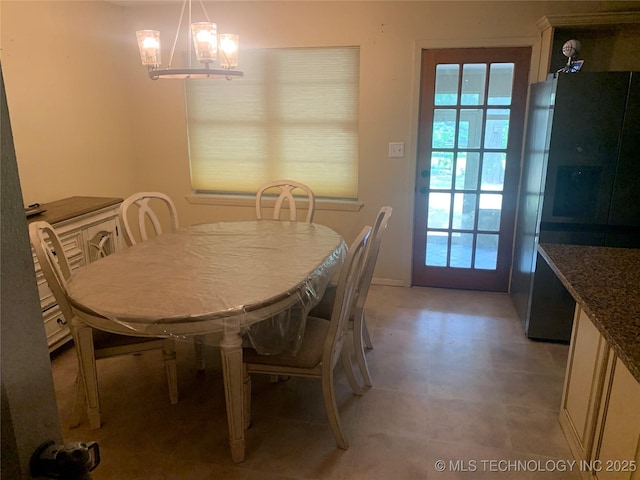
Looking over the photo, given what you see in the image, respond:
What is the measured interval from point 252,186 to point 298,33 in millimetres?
1365

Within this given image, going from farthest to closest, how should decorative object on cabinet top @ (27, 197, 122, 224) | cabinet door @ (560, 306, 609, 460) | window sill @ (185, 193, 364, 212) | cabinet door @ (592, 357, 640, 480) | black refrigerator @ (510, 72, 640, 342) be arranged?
window sill @ (185, 193, 364, 212)
decorative object on cabinet top @ (27, 197, 122, 224)
black refrigerator @ (510, 72, 640, 342)
cabinet door @ (560, 306, 609, 460)
cabinet door @ (592, 357, 640, 480)

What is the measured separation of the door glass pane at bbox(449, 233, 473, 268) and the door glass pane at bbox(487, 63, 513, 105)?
1.09 m

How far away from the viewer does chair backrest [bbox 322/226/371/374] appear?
199cm

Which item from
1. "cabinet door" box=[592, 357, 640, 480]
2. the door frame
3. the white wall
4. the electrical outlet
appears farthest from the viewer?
the electrical outlet

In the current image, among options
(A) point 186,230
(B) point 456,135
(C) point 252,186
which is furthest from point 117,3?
(B) point 456,135

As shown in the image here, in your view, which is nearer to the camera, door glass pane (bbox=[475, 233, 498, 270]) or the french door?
the french door

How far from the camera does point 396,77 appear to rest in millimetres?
3705

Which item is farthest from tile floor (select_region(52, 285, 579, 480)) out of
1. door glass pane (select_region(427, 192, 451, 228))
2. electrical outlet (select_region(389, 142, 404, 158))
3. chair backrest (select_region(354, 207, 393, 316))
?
electrical outlet (select_region(389, 142, 404, 158))

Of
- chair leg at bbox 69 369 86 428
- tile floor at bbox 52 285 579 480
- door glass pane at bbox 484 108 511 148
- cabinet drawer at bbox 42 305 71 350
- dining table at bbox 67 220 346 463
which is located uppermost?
door glass pane at bbox 484 108 511 148

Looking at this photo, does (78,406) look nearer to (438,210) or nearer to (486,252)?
(438,210)

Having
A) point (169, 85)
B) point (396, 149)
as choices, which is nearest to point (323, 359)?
point (396, 149)

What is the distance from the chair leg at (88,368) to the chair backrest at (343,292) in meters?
1.08

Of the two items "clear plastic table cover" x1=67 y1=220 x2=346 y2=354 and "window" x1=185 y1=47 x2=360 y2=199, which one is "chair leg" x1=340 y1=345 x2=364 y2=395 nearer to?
"clear plastic table cover" x1=67 y1=220 x2=346 y2=354

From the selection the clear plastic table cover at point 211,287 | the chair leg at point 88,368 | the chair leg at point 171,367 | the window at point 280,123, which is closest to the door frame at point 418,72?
the window at point 280,123
